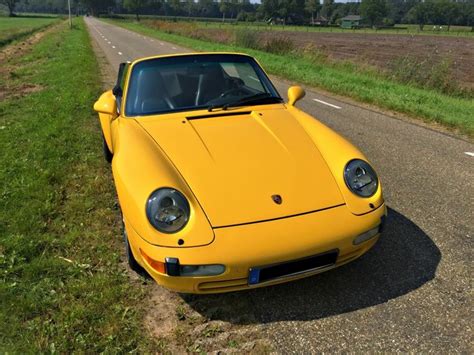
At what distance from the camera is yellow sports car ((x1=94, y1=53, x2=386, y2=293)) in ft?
7.86

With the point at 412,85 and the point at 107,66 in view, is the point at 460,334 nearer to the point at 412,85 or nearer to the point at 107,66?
the point at 412,85

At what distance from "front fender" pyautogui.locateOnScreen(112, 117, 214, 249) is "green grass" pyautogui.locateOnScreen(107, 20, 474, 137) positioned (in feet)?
20.4

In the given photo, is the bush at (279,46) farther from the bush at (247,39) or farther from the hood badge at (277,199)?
the hood badge at (277,199)

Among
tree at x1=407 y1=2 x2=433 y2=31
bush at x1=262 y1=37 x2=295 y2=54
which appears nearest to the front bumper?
bush at x1=262 y1=37 x2=295 y2=54

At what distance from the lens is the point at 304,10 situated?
381ft

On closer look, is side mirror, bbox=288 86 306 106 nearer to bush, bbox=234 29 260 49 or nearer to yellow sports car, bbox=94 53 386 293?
yellow sports car, bbox=94 53 386 293

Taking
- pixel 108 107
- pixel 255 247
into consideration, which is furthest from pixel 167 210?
pixel 108 107

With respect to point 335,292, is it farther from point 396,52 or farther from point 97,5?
point 97,5

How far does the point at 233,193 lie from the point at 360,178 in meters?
0.96

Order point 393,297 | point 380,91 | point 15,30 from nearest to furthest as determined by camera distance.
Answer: point 393,297 < point 380,91 < point 15,30

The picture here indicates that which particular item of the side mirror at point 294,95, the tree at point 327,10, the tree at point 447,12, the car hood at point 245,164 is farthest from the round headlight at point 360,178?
the tree at point 327,10

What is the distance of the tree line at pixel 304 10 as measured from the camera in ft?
370

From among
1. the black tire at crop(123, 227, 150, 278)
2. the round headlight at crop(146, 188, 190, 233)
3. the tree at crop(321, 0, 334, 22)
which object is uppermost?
the tree at crop(321, 0, 334, 22)

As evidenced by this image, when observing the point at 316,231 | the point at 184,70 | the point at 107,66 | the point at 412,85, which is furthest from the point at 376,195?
the point at 107,66
